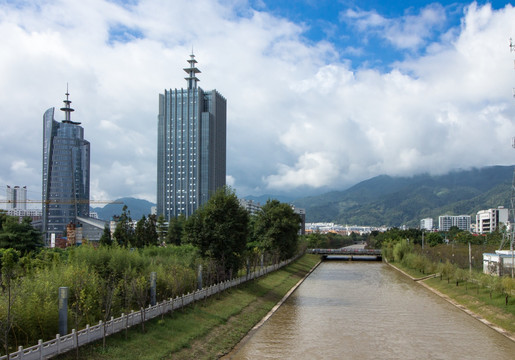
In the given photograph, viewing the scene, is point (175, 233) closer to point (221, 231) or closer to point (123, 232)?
point (123, 232)

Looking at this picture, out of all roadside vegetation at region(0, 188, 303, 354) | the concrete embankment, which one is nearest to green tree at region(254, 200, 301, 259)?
roadside vegetation at region(0, 188, 303, 354)

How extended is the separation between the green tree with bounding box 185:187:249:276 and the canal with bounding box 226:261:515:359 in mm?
6684

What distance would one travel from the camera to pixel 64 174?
587 ft

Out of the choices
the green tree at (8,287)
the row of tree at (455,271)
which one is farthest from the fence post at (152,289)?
the row of tree at (455,271)

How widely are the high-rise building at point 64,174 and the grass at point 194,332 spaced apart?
148247 mm

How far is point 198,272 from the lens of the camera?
36156 millimetres

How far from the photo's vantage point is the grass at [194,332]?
2087 cm

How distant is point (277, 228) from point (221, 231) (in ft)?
103

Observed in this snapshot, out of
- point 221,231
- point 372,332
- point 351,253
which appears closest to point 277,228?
point 221,231

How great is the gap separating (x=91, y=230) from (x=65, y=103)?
6387 centimetres

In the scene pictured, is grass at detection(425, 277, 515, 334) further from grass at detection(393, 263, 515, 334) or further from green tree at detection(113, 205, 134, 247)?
green tree at detection(113, 205, 134, 247)

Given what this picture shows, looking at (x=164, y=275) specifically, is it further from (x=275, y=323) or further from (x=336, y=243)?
(x=336, y=243)

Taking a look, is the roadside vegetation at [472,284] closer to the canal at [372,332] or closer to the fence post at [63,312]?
the canal at [372,332]

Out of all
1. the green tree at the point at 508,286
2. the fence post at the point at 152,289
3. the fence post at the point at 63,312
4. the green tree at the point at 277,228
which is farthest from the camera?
the green tree at the point at 277,228
